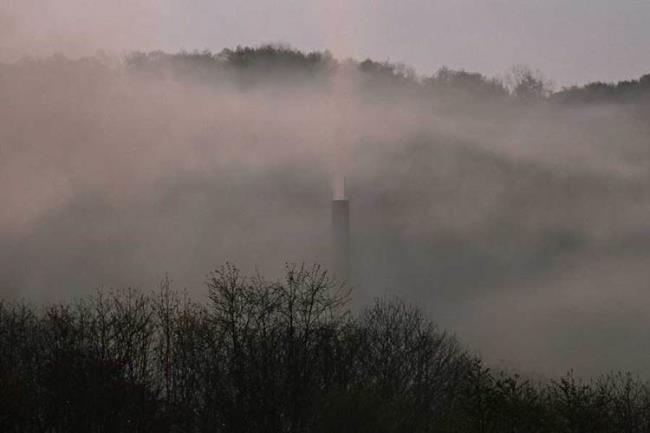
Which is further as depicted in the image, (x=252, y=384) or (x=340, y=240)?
(x=340, y=240)

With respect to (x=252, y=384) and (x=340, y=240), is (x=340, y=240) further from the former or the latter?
(x=252, y=384)

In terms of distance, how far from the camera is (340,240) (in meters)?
95.2

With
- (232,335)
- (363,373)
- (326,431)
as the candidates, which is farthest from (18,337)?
(326,431)

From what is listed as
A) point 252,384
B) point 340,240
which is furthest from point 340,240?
point 252,384

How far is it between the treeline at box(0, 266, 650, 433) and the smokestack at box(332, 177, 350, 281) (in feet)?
103

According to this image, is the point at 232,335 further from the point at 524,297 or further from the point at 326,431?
the point at 524,297

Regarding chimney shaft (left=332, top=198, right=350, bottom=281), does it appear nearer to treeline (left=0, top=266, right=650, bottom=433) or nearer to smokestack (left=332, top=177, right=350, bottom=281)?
smokestack (left=332, top=177, right=350, bottom=281)

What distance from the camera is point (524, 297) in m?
110

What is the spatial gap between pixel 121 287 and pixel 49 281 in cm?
667

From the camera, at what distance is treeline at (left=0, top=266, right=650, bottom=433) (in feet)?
132

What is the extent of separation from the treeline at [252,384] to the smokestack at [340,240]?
31442mm

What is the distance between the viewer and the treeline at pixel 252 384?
40281 millimetres

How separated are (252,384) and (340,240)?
153ft

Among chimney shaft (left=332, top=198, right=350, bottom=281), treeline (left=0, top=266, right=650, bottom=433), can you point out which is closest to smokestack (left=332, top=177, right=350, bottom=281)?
chimney shaft (left=332, top=198, right=350, bottom=281)
